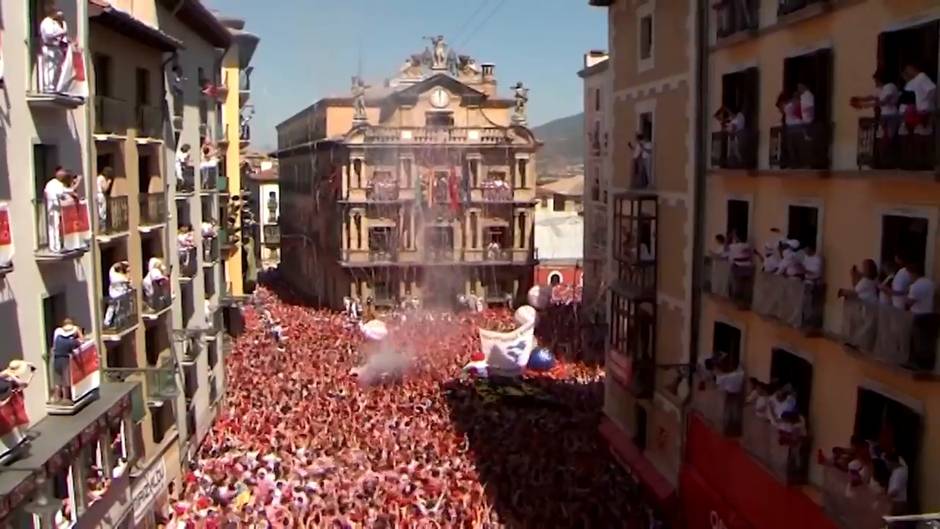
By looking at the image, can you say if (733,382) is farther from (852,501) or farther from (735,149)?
(852,501)

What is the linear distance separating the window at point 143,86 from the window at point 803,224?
516 inches

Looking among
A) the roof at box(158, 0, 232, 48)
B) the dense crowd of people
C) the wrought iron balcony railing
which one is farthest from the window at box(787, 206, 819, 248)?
the roof at box(158, 0, 232, 48)

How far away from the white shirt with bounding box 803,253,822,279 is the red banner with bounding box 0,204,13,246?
1086cm

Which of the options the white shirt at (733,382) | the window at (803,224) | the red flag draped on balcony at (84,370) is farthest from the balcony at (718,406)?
the red flag draped on balcony at (84,370)

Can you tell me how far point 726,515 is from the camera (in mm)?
17000

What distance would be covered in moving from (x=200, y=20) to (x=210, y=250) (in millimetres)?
6353

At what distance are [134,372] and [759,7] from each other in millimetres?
12375

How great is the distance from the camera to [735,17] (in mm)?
16797

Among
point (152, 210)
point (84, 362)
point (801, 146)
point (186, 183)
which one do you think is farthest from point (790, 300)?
point (186, 183)

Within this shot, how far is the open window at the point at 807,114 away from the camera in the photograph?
45.7 feet

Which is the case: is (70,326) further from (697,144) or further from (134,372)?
(697,144)

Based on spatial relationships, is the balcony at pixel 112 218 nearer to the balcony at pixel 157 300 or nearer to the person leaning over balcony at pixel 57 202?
the balcony at pixel 157 300

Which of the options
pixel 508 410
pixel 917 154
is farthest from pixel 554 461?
pixel 917 154

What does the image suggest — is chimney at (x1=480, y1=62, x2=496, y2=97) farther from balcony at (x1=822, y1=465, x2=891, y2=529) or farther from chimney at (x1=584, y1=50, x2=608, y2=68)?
balcony at (x1=822, y1=465, x2=891, y2=529)
